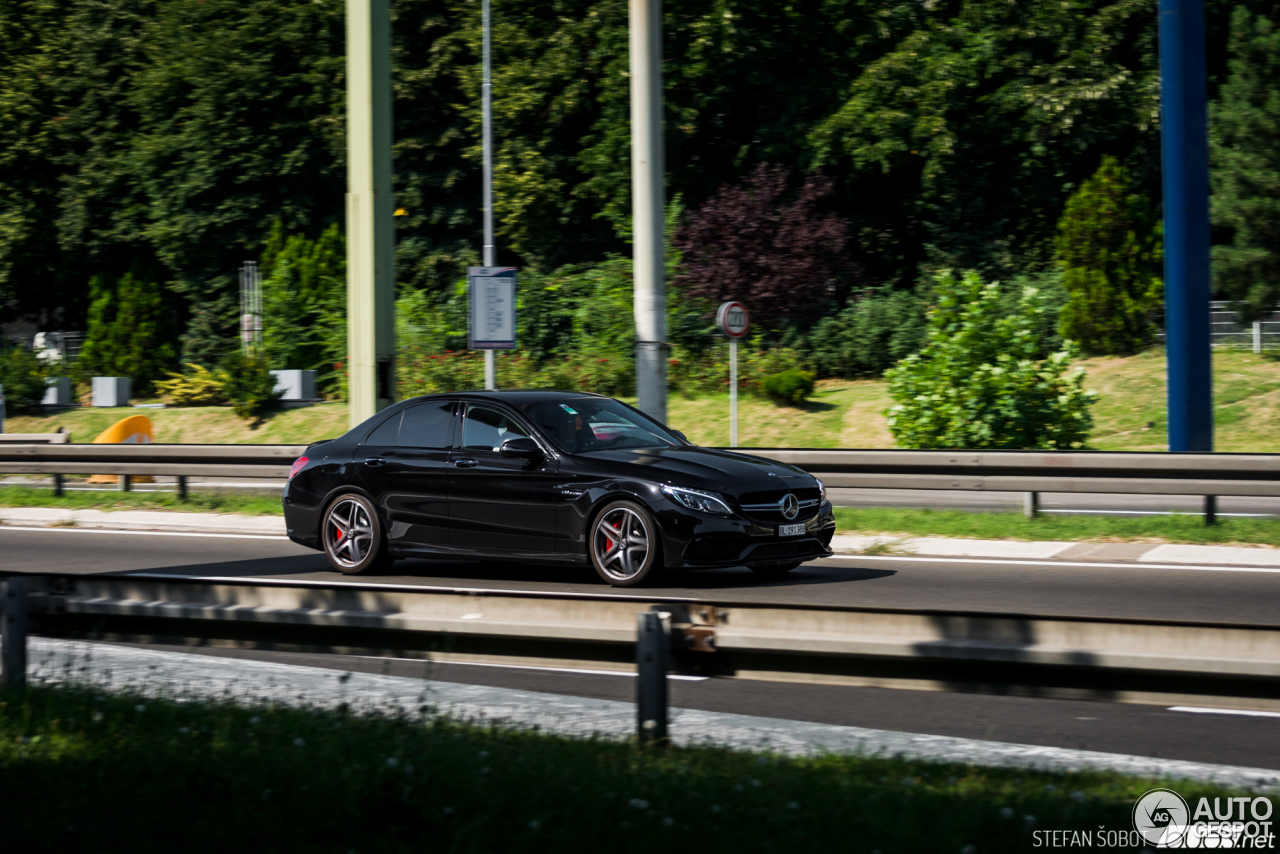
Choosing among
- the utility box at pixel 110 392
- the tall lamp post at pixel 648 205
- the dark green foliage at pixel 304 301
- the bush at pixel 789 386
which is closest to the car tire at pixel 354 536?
the tall lamp post at pixel 648 205

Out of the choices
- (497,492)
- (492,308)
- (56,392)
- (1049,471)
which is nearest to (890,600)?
(497,492)

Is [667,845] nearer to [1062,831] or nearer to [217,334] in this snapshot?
[1062,831]

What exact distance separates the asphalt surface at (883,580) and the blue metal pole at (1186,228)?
15.3ft

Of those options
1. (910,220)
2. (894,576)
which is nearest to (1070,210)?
(910,220)

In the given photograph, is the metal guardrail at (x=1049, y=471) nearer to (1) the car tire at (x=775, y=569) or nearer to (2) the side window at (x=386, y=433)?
(1) the car tire at (x=775, y=569)

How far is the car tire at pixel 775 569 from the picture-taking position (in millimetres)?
10648

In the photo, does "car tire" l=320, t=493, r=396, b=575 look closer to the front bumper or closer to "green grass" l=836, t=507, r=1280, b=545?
the front bumper

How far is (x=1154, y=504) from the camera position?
1794 cm

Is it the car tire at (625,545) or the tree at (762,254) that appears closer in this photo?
the car tire at (625,545)

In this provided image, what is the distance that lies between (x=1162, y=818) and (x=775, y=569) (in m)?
6.76

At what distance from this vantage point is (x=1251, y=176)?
91.7ft

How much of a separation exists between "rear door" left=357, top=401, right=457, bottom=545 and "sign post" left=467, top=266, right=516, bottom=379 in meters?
6.35

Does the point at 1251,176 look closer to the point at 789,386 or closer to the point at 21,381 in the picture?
the point at 789,386

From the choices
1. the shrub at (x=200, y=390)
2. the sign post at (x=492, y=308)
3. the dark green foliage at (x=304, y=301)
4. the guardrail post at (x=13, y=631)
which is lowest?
the guardrail post at (x=13, y=631)
